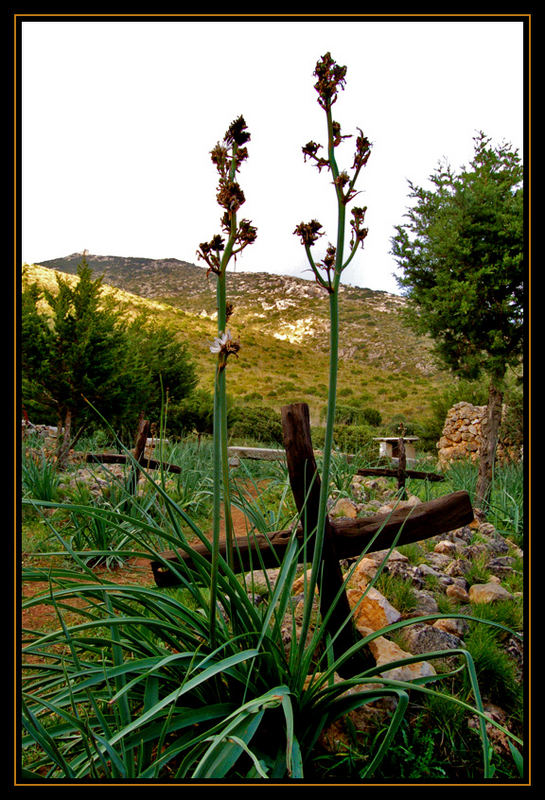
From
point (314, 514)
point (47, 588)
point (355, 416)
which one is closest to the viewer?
point (314, 514)

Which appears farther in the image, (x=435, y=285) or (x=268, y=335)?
(x=268, y=335)

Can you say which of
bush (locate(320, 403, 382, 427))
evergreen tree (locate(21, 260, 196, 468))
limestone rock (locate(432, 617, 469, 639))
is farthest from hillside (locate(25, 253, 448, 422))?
limestone rock (locate(432, 617, 469, 639))

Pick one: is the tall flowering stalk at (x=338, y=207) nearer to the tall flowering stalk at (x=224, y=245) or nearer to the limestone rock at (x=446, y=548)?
the tall flowering stalk at (x=224, y=245)

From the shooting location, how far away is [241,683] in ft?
4.81

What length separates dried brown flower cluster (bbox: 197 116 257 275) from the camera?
1.09 meters

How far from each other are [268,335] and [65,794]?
4638cm

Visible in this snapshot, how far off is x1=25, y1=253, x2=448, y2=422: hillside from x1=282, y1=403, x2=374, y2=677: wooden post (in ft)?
63.0

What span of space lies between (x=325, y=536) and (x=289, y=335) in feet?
151

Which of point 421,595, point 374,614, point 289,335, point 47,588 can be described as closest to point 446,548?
point 421,595

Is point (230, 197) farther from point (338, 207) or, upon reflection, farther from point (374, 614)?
point (374, 614)

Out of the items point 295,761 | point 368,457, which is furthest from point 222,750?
point 368,457

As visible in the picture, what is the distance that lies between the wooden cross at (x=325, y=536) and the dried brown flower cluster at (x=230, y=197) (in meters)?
0.97

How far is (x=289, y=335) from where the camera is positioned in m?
47.3

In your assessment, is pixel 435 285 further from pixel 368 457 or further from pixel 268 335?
pixel 268 335
